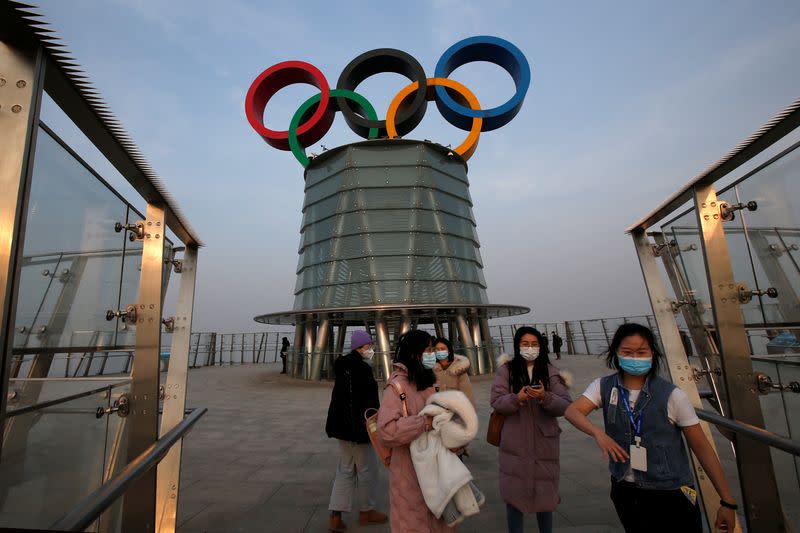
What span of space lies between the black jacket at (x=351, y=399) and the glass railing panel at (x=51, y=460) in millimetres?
1835

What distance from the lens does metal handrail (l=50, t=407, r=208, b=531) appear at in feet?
4.52

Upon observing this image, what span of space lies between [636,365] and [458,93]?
17.0 m

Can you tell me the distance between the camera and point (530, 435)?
3047mm

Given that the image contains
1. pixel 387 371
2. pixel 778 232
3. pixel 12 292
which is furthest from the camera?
pixel 387 371

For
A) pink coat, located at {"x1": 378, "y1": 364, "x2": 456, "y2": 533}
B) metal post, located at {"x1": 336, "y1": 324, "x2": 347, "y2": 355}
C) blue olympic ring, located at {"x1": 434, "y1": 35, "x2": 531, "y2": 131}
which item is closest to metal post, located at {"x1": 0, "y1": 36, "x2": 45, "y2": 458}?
pink coat, located at {"x1": 378, "y1": 364, "x2": 456, "y2": 533}

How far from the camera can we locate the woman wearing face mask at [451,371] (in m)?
4.82

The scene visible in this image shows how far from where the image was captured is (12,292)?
119cm

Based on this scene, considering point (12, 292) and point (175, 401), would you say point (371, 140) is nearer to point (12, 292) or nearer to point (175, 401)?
point (175, 401)

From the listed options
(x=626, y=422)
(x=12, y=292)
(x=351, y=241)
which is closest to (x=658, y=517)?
(x=626, y=422)

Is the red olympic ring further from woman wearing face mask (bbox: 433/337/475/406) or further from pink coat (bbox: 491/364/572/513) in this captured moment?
pink coat (bbox: 491/364/572/513)

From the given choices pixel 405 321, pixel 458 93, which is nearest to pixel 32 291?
pixel 405 321

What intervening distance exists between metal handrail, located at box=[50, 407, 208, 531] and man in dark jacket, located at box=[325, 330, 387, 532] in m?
1.47

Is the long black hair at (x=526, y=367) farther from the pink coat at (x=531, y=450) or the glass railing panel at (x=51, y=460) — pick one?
the glass railing panel at (x=51, y=460)

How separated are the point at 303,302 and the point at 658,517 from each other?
48.9 ft
